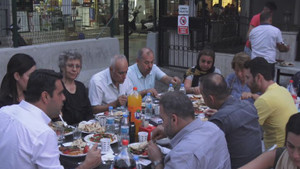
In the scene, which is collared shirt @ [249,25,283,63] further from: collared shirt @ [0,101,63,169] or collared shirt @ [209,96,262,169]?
collared shirt @ [0,101,63,169]

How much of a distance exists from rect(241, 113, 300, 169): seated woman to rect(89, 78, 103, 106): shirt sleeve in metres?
2.76

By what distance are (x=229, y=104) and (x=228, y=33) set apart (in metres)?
11.2

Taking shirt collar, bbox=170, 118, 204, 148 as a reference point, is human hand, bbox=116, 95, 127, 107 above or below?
below

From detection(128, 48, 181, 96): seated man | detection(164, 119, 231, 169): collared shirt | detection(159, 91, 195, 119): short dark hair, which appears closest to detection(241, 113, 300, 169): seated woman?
detection(164, 119, 231, 169): collared shirt

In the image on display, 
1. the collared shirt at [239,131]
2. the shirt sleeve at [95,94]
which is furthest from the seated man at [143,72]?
the collared shirt at [239,131]

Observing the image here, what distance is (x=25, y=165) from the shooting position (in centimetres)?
253

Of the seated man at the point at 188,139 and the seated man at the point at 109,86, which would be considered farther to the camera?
the seated man at the point at 109,86

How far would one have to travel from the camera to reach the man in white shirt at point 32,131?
8.18 ft

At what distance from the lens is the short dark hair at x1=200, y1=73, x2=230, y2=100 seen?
11.6 feet

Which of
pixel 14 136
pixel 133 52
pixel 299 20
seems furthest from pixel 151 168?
pixel 299 20

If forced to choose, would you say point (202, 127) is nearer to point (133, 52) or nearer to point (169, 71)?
Result: point (169, 71)

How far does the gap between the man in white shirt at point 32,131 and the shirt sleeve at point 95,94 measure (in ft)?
7.64

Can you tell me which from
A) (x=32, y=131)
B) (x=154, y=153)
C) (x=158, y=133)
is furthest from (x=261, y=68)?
(x=32, y=131)

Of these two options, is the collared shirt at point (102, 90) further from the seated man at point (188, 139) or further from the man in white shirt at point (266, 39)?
the man in white shirt at point (266, 39)
